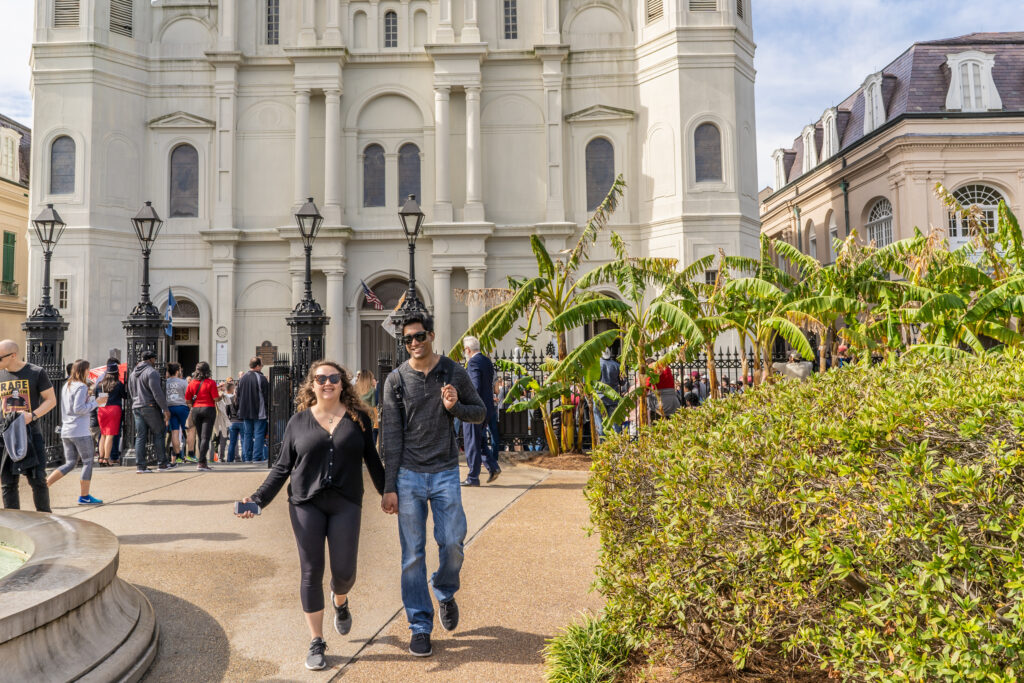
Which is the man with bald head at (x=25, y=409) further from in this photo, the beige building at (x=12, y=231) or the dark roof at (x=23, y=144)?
the dark roof at (x=23, y=144)

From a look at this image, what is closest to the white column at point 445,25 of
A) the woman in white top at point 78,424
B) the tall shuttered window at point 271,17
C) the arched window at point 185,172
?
the tall shuttered window at point 271,17

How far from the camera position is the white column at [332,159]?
26.0 m

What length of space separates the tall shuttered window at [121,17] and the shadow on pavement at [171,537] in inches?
956

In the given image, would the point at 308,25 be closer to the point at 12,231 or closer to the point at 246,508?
the point at 12,231

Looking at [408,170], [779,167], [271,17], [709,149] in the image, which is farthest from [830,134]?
[271,17]

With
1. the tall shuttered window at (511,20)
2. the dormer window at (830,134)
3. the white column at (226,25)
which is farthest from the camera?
the dormer window at (830,134)

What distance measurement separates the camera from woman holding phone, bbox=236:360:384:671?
4438 mm

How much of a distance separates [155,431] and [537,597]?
924cm

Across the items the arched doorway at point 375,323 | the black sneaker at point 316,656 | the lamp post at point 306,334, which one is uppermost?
the arched doorway at point 375,323

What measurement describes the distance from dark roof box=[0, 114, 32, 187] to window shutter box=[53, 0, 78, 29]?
36.0ft

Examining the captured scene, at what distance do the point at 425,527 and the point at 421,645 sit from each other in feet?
2.27

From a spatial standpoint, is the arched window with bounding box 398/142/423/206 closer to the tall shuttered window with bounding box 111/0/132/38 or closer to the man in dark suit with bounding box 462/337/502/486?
the tall shuttered window with bounding box 111/0/132/38

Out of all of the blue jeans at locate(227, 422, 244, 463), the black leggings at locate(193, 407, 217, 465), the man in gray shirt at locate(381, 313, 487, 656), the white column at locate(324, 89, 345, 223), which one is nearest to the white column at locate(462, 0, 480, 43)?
the white column at locate(324, 89, 345, 223)

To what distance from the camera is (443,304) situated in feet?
84.8
